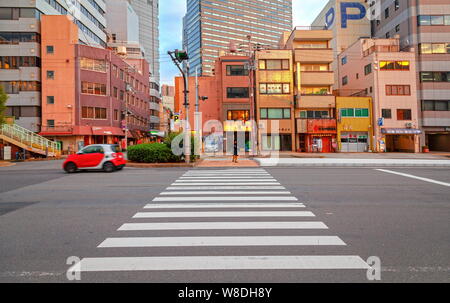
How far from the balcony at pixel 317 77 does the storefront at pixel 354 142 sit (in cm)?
807

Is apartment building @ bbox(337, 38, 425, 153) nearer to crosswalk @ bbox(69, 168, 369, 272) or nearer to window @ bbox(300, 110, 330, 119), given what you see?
window @ bbox(300, 110, 330, 119)

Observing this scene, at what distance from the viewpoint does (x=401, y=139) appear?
3797cm

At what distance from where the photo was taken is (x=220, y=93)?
40.7 m

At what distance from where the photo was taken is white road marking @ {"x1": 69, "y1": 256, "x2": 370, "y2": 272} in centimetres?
347

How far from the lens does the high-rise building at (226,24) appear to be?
122 m

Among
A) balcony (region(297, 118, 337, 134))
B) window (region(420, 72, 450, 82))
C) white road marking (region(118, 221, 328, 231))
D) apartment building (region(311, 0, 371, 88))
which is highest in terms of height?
apartment building (region(311, 0, 371, 88))

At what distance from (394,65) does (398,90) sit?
11.7 feet

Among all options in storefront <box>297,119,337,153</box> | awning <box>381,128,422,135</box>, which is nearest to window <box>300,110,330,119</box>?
storefront <box>297,119,337,153</box>

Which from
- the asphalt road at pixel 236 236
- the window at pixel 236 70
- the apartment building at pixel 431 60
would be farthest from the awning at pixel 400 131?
the asphalt road at pixel 236 236

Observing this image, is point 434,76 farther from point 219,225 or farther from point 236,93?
point 219,225

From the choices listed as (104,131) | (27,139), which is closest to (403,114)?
(104,131)

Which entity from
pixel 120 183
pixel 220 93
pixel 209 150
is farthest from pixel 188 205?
pixel 220 93

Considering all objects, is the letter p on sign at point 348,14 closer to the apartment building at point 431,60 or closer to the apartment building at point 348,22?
the apartment building at point 348,22

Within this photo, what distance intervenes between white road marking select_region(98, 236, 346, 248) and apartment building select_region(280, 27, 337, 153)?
3441cm
